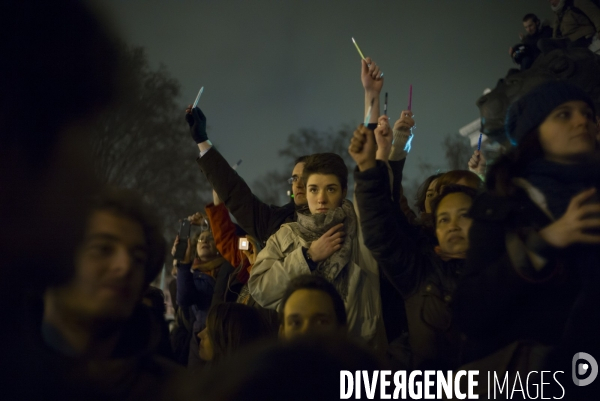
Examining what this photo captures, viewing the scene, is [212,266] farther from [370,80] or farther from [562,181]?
[562,181]

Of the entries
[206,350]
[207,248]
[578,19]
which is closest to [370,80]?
[206,350]

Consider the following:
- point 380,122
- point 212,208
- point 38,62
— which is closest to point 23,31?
point 38,62

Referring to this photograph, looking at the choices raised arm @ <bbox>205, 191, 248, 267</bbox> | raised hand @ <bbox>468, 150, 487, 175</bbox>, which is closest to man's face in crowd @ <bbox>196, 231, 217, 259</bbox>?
raised arm @ <bbox>205, 191, 248, 267</bbox>

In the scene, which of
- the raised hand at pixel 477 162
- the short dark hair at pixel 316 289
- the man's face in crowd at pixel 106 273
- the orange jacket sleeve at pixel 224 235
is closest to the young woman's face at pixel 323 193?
the short dark hair at pixel 316 289

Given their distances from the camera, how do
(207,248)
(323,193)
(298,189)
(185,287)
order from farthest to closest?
(207,248) < (185,287) < (298,189) < (323,193)

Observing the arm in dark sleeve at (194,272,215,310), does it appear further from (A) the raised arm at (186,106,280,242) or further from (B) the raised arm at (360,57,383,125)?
(B) the raised arm at (360,57,383,125)

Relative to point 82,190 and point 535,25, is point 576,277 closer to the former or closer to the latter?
point 82,190

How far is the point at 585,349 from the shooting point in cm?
136

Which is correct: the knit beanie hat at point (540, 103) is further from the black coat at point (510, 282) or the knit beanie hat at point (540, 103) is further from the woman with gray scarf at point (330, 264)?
the woman with gray scarf at point (330, 264)

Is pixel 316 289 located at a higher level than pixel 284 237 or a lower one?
lower

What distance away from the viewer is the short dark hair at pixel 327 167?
2754 millimetres

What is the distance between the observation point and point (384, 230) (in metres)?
2.02

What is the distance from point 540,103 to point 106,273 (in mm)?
1333

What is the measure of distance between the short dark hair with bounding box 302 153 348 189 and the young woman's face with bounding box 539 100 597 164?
130 centimetres
